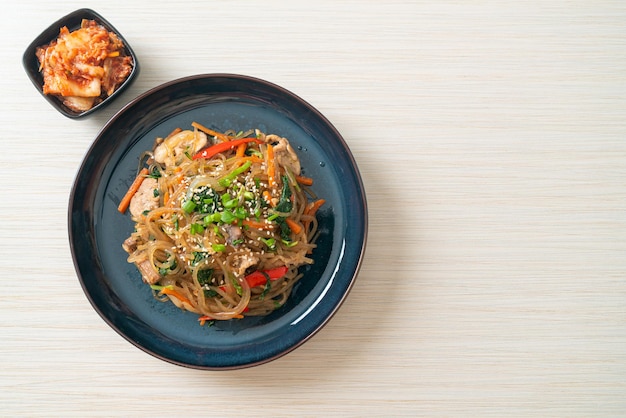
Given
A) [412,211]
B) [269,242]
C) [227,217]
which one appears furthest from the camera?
[412,211]

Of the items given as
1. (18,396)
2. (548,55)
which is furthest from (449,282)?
(18,396)

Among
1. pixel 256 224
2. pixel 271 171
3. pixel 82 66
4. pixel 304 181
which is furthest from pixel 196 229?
pixel 82 66

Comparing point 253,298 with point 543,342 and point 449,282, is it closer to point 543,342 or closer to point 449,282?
point 449,282

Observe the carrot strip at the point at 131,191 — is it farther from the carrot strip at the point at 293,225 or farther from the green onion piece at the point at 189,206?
the carrot strip at the point at 293,225

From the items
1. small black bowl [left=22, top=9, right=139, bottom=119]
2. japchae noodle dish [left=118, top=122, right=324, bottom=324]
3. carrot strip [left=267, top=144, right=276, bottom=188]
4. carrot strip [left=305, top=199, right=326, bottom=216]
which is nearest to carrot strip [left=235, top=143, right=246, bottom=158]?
japchae noodle dish [left=118, top=122, right=324, bottom=324]

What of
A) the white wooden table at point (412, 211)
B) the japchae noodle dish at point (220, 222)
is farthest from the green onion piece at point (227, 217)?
the white wooden table at point (412, 211)

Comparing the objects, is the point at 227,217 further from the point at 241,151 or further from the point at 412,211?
the point at 412,211
